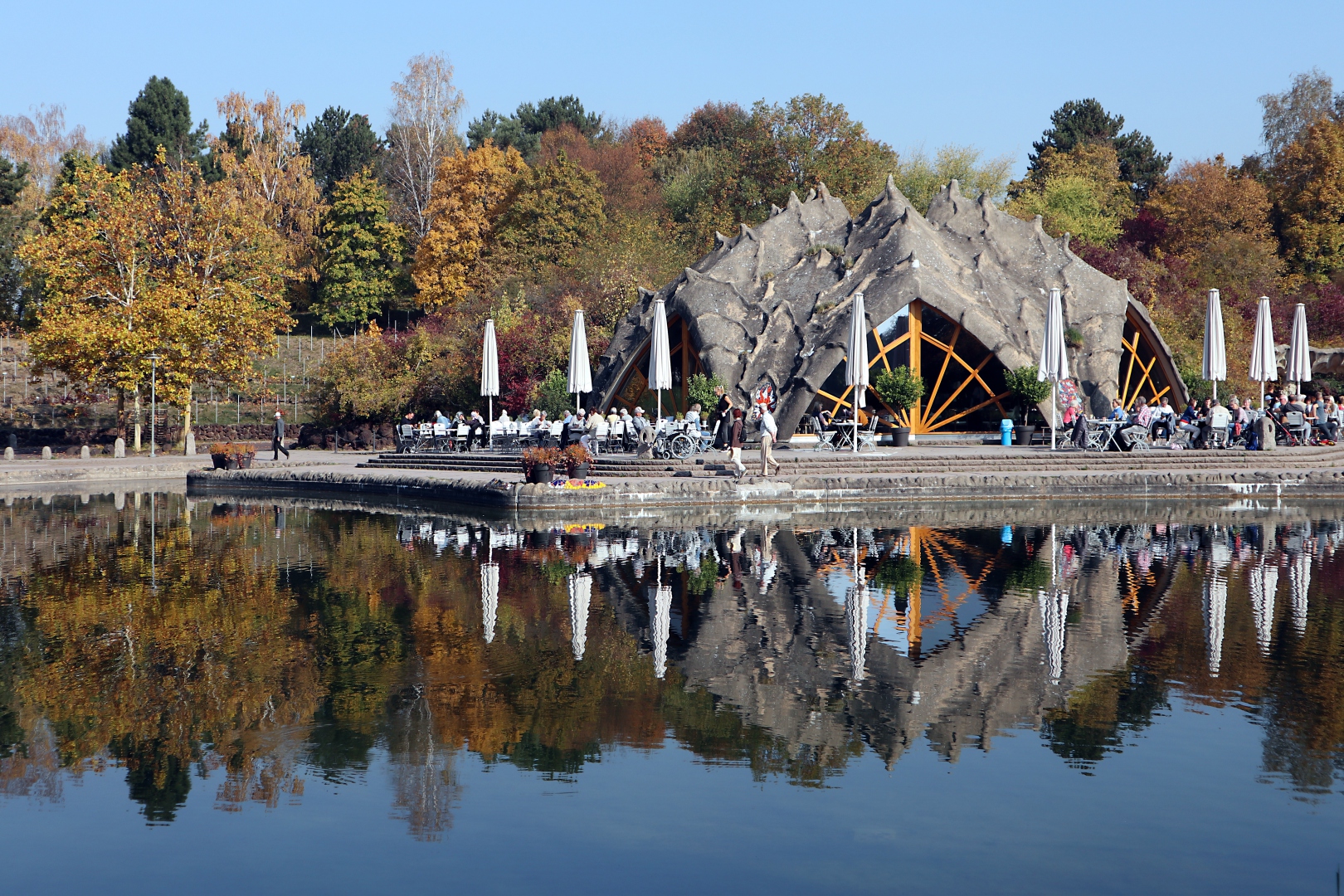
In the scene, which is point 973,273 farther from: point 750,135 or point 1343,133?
point 1343,133

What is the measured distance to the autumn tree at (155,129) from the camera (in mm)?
55812

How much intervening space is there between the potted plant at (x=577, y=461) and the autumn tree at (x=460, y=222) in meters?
31.3

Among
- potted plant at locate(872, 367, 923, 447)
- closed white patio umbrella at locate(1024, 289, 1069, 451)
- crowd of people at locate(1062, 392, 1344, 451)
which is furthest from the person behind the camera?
potted plant at locate(872, 367, 923, 447)

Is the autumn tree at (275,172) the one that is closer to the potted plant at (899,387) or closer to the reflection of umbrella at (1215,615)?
the potted plant at (899,387)

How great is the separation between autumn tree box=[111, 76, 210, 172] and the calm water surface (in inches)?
1926

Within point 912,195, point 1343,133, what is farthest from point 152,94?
point 1343,133

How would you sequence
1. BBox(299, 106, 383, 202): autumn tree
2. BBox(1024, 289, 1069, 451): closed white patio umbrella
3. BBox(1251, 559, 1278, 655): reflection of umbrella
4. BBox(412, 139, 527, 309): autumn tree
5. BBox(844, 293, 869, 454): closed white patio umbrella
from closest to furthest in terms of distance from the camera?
Answer: BBox(1251, 559, 1278, 655): reflection of umbrella, BBox(844, 293, 869, 454): closed white patio umbrella, BBox(1024, 289, 1069, 451): closed white patio umbrella, BBox(412, 139, 527, 309): autumn tree, BBox(299, 106, 383, 202): autumn tree

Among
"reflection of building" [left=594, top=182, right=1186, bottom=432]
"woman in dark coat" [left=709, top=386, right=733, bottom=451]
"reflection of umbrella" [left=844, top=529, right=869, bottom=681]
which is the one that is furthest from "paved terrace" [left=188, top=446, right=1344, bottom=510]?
"reflection of umbrella" [left=844, top=529, right=869, bottom=681]

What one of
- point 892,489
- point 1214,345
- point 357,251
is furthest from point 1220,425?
point 357,251

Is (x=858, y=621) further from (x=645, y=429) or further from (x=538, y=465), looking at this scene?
(x=645, y=429)

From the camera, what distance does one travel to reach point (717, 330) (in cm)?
2908

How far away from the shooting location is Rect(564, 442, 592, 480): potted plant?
19.7 metres

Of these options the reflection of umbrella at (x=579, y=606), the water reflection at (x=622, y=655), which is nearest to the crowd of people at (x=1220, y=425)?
the water reflection at (x=622, y=655)

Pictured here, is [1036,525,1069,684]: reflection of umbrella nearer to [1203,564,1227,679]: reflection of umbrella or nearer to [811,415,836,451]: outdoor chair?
[1203,564,1227,679]: reflection of umbrella
